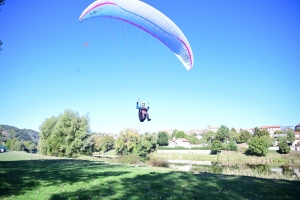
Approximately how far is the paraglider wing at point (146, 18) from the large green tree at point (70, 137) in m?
30.9

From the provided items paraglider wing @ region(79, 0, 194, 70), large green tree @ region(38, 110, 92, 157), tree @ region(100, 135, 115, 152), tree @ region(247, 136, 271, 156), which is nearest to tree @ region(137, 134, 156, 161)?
large green tree @ region(38, 110, 92, 157)

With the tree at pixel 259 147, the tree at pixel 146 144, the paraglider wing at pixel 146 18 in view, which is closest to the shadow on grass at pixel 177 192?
the paraglider wing at pixel 146 18

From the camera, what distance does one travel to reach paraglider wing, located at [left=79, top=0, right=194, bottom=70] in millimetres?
11391

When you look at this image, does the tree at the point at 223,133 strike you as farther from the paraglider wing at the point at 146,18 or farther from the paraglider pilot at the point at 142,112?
the paraglider pilot at the point at 142,112

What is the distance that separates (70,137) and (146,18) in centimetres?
3288

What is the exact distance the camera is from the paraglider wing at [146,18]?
11391mm

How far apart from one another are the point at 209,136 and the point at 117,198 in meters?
106

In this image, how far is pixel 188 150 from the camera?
65.2 metres

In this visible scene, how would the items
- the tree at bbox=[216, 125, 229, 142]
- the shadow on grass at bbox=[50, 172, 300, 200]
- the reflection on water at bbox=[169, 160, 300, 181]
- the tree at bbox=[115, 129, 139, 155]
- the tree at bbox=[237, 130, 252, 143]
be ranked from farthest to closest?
the tree at bbox=[216, 125, 229, 142]
the tree at bbox=[237, 130, 252, 143]
the tree at bbox=[115, 129, 139, 155]
the reflection on water at bbox=[169, 160, 300, 181]
the shadow on grass at bbox=[50, 172, 300, 200]

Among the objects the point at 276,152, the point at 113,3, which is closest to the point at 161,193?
the point at 113,3

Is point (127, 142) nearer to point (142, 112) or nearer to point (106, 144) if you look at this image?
point (106, 144)

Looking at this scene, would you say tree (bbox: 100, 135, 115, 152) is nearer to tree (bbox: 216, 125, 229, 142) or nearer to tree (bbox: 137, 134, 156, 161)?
tree (bbox: 137, 134, 156, 161)

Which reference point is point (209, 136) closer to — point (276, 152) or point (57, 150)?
point (276, 152)

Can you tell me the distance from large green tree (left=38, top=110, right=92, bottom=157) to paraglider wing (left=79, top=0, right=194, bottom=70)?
30.9 m
